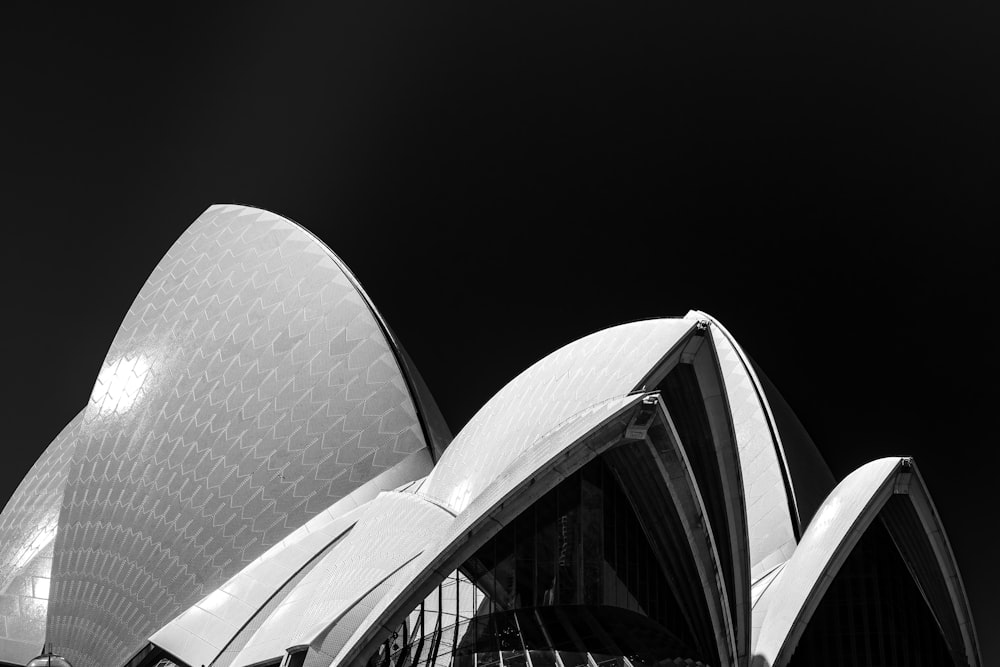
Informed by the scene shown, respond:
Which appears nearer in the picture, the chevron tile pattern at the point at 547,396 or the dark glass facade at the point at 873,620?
the chevron tile pattern at the point at 547,396

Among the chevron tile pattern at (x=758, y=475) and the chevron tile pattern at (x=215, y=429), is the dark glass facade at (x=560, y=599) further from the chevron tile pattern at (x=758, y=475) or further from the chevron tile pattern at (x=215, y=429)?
the chevron tile pattern at (x=215, y=429)

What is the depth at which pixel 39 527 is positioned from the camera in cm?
2709

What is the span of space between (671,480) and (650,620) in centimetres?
229

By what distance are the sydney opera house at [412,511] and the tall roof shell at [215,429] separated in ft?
0.19

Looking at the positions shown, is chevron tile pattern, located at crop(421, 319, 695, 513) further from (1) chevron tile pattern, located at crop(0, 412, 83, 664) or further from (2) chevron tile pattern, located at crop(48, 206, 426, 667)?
(1) chevron tile pattern, located at crop(0, 412, 83, 664)

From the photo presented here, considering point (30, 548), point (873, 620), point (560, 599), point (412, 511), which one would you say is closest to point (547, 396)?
point (412, 511)

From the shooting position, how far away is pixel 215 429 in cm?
2495

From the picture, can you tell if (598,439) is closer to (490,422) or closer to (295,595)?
(490,422)

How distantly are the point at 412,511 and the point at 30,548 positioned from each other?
1190 cm

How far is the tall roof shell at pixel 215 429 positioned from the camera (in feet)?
75.8

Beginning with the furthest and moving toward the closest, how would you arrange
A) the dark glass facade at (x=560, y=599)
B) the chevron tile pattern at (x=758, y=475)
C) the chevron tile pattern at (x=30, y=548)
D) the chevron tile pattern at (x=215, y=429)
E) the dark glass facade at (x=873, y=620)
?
the chevron tile pattern at (x=758, y=475) → the chevron tile pattern at (x=30, y=548) → the chevron tile pattern at (x=215, y=429) → the dark glass facade at (x=873, y=620) → the dark glass facade at (x=560, y=599)

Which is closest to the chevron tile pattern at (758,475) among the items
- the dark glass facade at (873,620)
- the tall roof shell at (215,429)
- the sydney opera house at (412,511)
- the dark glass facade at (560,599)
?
the sydney opera house at (412,511)

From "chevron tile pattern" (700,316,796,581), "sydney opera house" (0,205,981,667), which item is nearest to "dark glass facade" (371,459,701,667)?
"sydney opera house" (0,205,981,667)

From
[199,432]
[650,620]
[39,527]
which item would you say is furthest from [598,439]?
[39,527]
